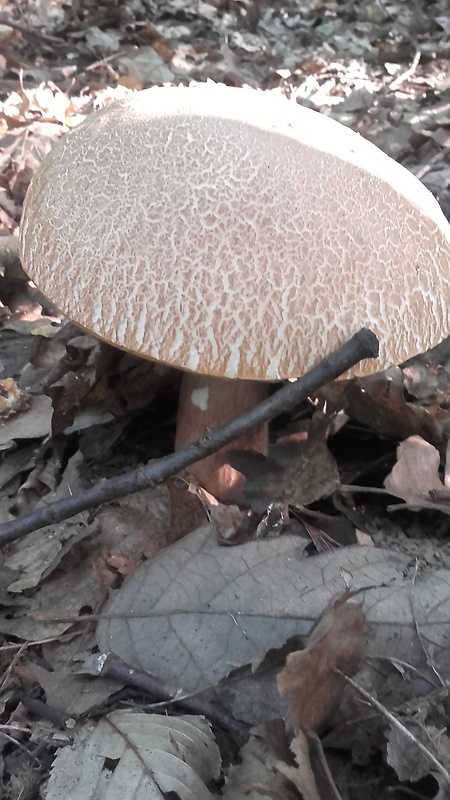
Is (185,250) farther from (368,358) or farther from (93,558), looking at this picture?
(93,558)

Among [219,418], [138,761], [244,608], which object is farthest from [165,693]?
[219,418]

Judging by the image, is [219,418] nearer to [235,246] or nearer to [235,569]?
[235,569]

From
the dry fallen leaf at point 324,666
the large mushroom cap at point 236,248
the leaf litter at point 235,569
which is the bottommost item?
the leaf litter at point 235,569

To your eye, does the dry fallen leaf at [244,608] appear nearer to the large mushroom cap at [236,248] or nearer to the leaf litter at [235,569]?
the leaf litter at [235,569]

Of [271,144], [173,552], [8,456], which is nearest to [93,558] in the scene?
[173,552]

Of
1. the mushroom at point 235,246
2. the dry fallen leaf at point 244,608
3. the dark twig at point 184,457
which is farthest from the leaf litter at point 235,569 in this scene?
the mushroom at point 235,246

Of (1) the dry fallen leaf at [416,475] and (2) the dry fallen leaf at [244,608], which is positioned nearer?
(2) the dry fallen leaf at [244,608]

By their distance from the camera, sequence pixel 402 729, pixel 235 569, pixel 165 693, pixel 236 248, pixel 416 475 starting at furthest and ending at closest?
pixel 416 475
pixel 235 569
pixel 236 248
pixel 165 693
pixel 402 729
